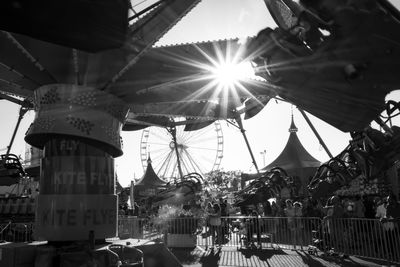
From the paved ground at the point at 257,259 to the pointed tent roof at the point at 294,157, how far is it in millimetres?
13880

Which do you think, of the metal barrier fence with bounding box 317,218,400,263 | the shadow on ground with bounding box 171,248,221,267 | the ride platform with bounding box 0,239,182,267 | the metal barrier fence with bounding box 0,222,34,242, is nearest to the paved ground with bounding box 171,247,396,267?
the shadow on ground with bounding box 171,248,221,267

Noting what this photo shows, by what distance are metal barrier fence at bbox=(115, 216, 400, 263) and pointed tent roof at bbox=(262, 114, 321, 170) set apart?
452 inches

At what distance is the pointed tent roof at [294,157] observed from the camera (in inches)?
1035

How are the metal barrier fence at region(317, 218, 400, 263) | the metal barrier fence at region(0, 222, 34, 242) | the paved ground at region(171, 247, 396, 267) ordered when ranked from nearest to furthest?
the metal barrier fence at region(317, 218, 400, 263)
the paved ground at region(171, 247, 396, 267)
the metal barrier fence at region(0, 222, 34, 242)

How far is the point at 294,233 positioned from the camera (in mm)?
13609

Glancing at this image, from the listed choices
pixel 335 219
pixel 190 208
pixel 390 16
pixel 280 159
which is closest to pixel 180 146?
pixel 280 159

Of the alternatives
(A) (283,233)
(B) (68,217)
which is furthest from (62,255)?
(A) (283,233)

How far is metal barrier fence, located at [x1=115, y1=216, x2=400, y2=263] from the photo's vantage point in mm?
10763

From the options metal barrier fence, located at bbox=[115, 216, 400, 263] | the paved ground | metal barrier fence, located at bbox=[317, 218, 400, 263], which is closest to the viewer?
metal barrier fence, located at bbox=[317, 218, 400, 263]

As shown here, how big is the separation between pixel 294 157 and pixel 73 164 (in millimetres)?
22746

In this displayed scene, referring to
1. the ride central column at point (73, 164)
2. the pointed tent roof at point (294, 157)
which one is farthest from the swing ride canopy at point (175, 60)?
the pointed tent roof at point (294, 157)

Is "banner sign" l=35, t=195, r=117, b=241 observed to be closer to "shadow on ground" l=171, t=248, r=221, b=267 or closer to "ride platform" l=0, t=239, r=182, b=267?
"ride platform" l=0, t=239, r=182, b=267

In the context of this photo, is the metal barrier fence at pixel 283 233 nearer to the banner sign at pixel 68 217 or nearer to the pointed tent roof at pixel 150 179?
the banner sign at pixel 68 217

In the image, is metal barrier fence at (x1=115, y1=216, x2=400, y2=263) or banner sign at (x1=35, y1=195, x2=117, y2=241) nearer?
banner sign at (x1=35, y1=195, x2=117, y2=241)
